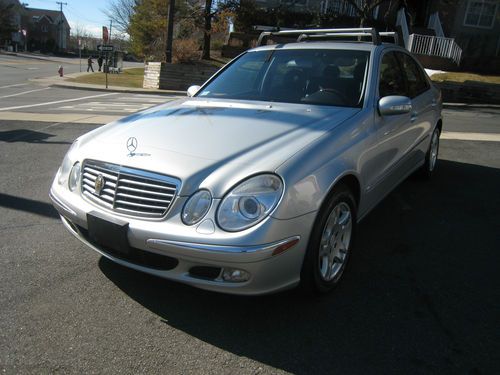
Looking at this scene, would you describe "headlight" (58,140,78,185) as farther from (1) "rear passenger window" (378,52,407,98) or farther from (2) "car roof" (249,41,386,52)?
(1) "rear passenger window" (378,52,407,98)

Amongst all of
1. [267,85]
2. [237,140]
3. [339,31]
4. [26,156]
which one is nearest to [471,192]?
[339,31]

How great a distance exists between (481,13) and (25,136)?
24477mm

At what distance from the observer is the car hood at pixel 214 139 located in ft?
8.49

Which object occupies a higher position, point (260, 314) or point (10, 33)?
point (10, 33)

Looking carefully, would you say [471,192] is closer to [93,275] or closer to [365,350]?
[365,350]

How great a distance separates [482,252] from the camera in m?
3.82

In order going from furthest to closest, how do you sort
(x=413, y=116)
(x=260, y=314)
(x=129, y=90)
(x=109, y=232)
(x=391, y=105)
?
(x=129, y=90) → (x=413, y=116) → (x=391, y=105) → (x=260, y=314) → (x=109, y=232)

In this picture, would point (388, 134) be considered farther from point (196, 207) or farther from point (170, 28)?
point (170, 28)

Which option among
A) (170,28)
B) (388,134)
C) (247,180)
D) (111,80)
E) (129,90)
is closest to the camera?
(247,180)

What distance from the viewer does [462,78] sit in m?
19.5

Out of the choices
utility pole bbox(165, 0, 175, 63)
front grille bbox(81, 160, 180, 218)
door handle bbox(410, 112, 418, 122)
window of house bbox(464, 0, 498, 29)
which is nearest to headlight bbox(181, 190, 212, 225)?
front grille bbox(81, 160, 180, 218)

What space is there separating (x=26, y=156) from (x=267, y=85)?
13.9ft

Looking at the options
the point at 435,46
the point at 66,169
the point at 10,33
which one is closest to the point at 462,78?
the point at 435,46

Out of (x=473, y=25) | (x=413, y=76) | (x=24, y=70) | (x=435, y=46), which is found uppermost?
(x=473, y=25)
